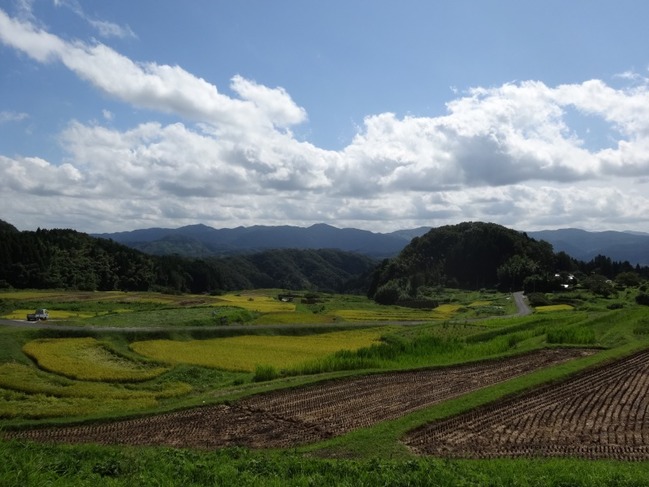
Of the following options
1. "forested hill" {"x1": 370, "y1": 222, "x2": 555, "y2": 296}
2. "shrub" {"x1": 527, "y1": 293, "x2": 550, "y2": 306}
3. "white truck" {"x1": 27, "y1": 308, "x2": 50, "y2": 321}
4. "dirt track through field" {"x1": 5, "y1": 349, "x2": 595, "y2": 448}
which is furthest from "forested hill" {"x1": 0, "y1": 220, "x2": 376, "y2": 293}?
"dirt track through field" {"x1": 5, "y1": 349, "x2": 595, "y2": 448}

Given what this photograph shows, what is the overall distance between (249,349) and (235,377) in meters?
9.79

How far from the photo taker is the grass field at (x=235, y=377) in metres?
12.1

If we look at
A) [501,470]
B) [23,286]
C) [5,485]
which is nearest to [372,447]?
[501,470]

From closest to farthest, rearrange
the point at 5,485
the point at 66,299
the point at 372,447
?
the point at 5,485, the point at 372,447, the point at 66,299

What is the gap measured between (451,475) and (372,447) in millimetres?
4824

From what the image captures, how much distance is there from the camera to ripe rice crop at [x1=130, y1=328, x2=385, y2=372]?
34.0 metres

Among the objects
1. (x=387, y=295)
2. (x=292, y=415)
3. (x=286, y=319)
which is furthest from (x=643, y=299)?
(x=292, y=415)

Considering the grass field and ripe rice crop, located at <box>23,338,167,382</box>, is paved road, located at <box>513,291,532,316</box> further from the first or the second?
ripe rice crop, located at <box>23,338,167,382</box>

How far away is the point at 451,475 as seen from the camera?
39.6 ft

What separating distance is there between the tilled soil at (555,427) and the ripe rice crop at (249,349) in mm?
14011

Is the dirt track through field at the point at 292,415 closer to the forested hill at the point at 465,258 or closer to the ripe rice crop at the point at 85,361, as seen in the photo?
the ripe rice crop at the point at 85,361

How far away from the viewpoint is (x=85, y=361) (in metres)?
33.1

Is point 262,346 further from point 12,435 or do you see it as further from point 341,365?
point 12,435

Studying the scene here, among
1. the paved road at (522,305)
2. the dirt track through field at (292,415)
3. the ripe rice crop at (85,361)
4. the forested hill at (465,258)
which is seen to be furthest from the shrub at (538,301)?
the ripe rice crop at (85,361)
